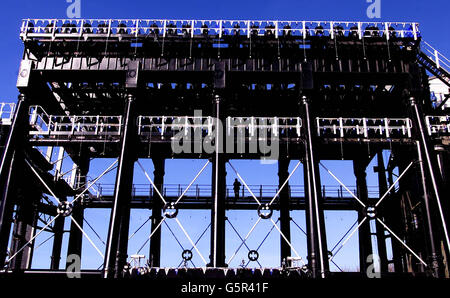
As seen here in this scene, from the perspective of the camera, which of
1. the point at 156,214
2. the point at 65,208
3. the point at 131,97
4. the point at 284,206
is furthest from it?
the point at 284,206

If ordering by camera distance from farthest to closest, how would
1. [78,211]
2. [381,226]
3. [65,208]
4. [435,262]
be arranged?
[381,226] < [78,211] < [65,208] < [435,262]

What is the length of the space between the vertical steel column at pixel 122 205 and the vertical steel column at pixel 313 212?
8.66 meters

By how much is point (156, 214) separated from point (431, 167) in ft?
53.8

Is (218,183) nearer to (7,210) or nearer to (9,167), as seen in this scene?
(7,210)

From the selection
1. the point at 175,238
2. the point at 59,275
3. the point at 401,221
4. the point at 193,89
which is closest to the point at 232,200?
the point at 175,238

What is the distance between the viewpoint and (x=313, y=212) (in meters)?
19.2

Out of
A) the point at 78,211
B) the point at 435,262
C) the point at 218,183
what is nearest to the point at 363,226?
the point at 435,262

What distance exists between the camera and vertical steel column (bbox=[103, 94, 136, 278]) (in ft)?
59.1

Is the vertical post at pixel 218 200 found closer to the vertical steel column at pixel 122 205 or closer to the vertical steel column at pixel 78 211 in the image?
the vertical steel column at pixel 122 205

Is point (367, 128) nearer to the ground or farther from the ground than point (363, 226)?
farther from the ground

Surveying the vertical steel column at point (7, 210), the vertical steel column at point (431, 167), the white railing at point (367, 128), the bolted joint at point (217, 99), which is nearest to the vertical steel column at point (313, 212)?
the white railing at point (367, 128)

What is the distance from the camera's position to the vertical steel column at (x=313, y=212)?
18.0m

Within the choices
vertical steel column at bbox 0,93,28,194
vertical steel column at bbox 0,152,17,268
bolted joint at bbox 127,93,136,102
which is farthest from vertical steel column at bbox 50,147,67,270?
bolted joint at bbox 127,93,136,102

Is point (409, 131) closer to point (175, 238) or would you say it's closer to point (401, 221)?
point (401, 221)
